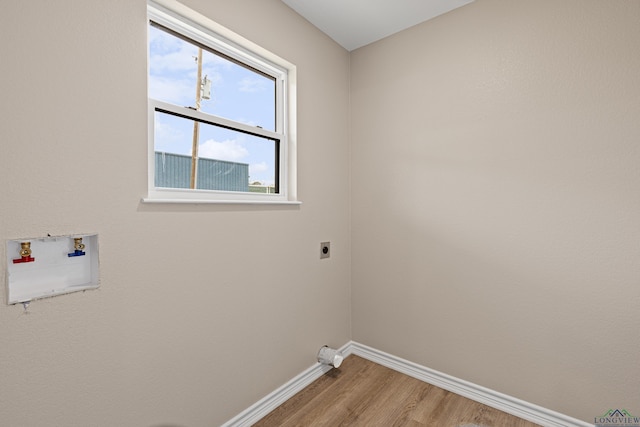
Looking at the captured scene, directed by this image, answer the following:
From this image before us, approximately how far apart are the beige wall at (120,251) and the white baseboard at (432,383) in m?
0.06

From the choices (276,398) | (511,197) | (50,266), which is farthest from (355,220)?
(50,266)

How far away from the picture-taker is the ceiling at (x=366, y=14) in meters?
1.82

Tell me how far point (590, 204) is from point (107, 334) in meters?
2.26

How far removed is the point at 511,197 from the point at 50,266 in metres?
2.16

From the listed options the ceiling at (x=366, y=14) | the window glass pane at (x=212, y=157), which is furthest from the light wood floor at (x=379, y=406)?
the ceiling at (x=366, y=14)

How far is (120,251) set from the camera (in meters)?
1.15

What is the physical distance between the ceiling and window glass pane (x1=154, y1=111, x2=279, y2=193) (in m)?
0.88

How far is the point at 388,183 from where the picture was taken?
2182 millimetres

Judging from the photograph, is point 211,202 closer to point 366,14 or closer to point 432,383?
point 366,14

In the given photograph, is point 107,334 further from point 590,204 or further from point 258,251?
point 590,204

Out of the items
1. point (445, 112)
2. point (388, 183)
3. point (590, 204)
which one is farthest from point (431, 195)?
point (590, 204)

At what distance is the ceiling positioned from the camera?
1816 mm

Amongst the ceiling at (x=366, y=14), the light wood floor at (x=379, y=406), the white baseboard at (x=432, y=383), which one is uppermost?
the ceiling at (x=366, y=14)

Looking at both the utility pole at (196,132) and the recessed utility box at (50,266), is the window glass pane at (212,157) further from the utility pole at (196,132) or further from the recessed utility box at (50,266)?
the recessed utility box at (50,266)
